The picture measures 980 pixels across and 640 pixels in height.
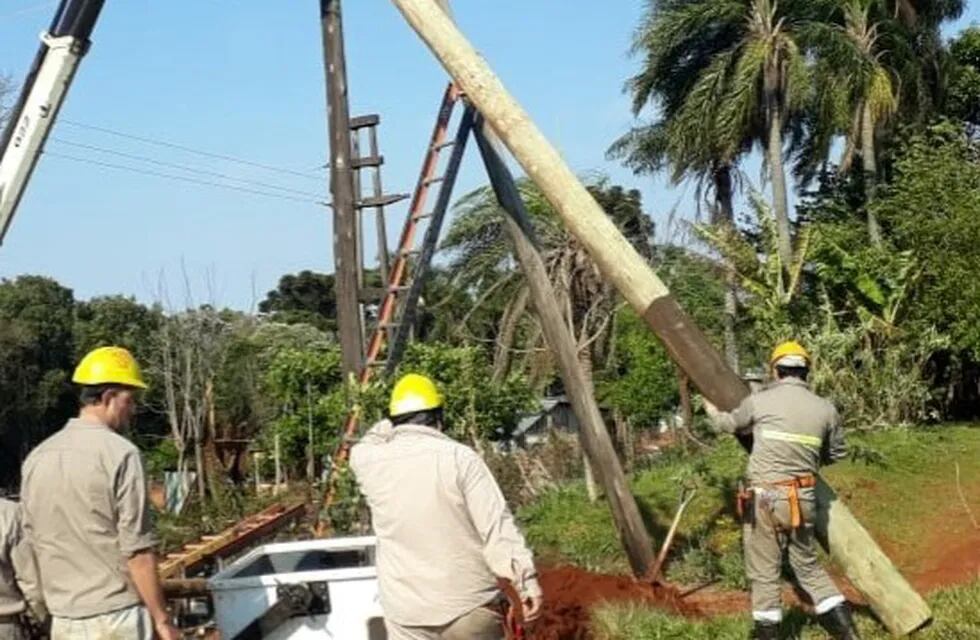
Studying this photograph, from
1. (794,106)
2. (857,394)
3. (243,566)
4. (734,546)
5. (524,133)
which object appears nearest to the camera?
(243,566)

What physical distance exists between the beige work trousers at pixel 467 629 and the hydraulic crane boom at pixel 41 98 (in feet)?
22.9

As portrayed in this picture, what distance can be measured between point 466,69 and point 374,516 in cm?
553

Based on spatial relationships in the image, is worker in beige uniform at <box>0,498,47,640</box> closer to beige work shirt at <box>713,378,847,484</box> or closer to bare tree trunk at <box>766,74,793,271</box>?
beige work shirt at <box>713,378,847,484</box>

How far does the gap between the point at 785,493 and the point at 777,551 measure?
388 millimetres

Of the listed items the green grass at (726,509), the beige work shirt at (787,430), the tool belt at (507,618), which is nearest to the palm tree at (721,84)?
the green grass at (726,509)

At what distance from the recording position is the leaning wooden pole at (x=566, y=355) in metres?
12.3

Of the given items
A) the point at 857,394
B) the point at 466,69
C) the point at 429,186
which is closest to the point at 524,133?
the point at 466,69

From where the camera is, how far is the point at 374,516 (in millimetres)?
6215

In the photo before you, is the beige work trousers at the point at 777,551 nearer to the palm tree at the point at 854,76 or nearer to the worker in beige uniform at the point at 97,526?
the worker in beige uniform at the point at 97,526

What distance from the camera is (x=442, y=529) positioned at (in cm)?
599

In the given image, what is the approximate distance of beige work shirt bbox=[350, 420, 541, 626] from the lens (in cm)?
597

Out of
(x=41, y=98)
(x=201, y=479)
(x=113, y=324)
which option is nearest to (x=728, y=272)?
(x=201, y=479)

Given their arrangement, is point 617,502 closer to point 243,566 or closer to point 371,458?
point 243,566

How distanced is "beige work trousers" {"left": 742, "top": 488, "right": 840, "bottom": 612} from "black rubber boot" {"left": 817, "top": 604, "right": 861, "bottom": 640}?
0.11 m
